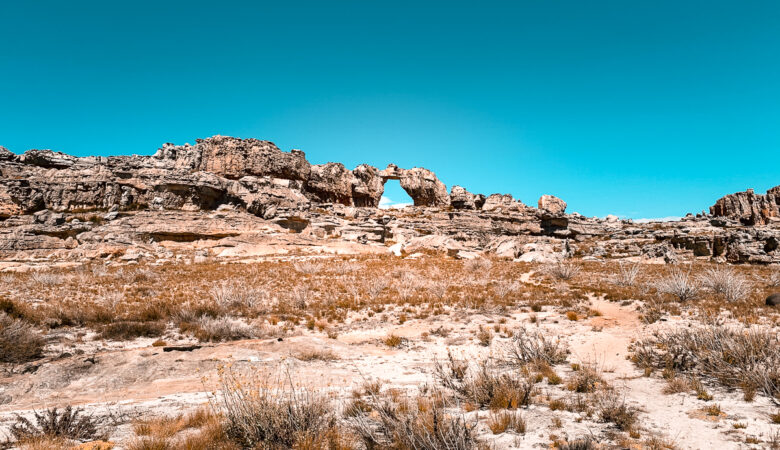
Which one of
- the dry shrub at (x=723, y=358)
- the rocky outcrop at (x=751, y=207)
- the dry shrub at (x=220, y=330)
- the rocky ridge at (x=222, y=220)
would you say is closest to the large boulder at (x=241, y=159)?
the rocky ridge at (x=222, y=220)

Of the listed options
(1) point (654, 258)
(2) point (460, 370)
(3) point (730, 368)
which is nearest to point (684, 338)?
(3) point (730, 368)

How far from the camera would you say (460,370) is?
237 inches

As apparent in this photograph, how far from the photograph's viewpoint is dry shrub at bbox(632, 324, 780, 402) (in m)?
4.84

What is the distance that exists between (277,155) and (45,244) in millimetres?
32375

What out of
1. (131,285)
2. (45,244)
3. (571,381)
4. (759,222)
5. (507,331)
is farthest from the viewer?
(759,222)

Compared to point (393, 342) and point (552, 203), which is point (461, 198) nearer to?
point (552, 203)

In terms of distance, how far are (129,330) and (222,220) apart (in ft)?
99.5

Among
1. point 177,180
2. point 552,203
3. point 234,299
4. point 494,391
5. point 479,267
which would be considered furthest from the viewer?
point 552,203

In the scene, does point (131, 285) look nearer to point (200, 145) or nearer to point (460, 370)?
point (460, 370)

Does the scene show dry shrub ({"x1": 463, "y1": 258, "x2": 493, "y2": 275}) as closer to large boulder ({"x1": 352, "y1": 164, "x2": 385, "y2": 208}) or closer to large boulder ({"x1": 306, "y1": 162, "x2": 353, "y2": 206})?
large boulder ({"x1": 306, "y1": 162, "x2": 353, "y2": 206})

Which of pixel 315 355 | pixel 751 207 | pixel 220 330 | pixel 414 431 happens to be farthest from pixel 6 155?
pixel 751 207

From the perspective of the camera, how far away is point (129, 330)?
30.9ft

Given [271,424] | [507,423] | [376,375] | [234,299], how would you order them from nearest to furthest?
[271,424] < [507,423] < [376,375] < [234,299]


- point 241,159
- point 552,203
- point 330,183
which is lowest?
point 330,183
